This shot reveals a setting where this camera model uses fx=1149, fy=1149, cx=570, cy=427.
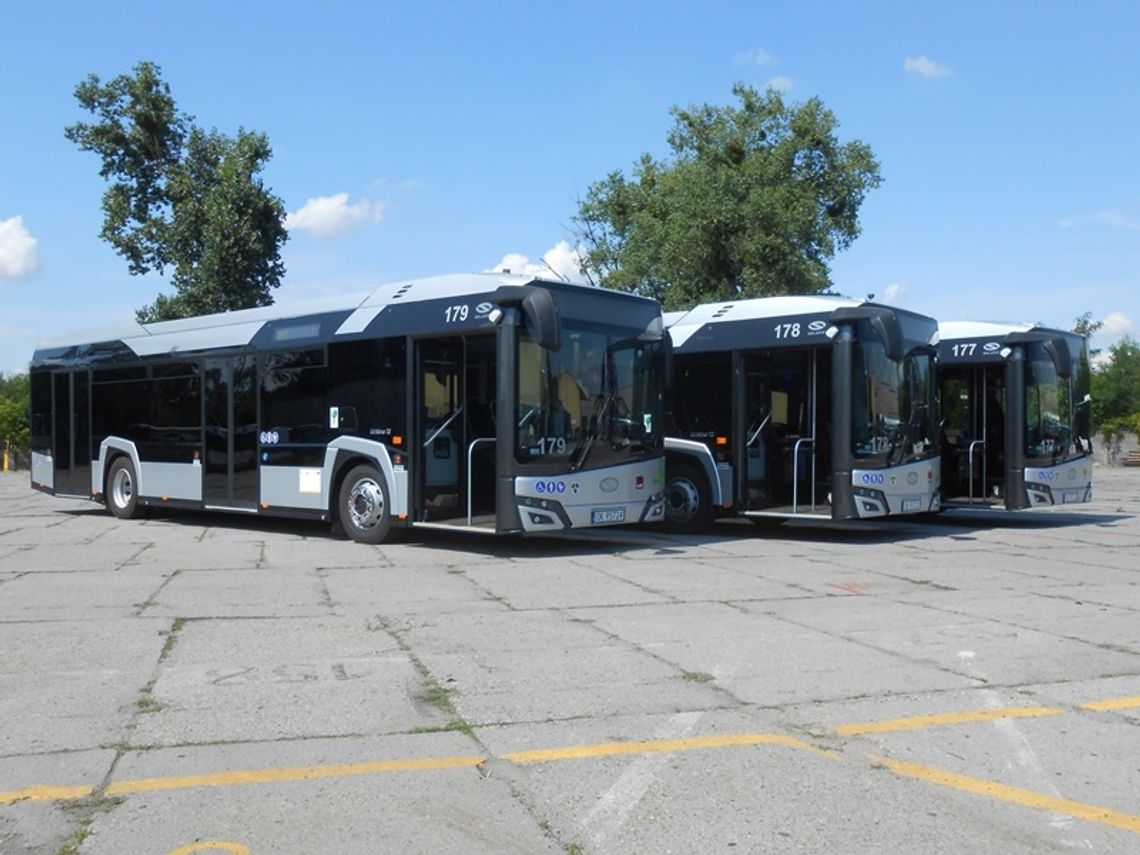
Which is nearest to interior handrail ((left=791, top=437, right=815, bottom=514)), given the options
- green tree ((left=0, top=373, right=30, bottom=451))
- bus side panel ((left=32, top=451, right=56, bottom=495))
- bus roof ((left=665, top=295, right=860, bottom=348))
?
bus roof ((left=665, top=295, right=860, bottom=348))

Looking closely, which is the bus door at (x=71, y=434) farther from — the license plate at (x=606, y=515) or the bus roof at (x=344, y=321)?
the license plate at (x=606, y=515)

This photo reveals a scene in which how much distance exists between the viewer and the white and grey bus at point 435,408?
12617 millimetres

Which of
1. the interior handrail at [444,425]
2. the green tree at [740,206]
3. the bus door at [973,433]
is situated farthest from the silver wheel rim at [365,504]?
the green tree at [740,206]

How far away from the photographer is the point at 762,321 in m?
15.5

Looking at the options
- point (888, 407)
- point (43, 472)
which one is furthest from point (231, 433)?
point (888, 407)

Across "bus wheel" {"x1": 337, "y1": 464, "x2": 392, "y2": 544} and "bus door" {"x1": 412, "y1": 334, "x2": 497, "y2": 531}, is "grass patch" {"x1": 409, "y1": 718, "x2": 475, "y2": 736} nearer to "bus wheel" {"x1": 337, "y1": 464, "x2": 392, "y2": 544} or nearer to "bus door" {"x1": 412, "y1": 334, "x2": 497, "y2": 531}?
"bus door" {"x1": 412, "y1": 334, "x2": 497, "y2": 531}

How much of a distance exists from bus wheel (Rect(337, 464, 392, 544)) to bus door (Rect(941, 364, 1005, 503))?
9.38 meters

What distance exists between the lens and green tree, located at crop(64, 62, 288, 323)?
27141mm

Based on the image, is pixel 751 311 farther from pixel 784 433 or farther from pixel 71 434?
pixel 71 434

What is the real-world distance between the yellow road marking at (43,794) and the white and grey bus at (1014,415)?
14823 mm

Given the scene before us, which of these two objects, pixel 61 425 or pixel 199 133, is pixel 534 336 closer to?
pixel 61 425

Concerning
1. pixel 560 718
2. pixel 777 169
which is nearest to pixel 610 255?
pixel 777 169

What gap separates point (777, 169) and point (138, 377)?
20695 millimetres

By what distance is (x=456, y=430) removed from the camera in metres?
14.0
